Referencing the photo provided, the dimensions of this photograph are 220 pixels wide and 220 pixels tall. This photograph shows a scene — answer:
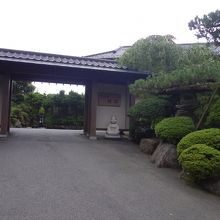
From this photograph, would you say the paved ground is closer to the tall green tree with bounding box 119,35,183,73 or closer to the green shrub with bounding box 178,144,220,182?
the green shrub with bounding box 178,144,220,182

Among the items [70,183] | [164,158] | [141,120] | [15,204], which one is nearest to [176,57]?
[141,120]

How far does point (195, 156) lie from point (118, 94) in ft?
26.9

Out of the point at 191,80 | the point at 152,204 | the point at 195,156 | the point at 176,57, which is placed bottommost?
the point at 152,204

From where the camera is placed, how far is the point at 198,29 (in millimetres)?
10922

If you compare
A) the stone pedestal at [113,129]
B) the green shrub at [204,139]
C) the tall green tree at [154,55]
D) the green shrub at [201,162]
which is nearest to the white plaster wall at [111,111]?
the stone pedestal at [113,129]

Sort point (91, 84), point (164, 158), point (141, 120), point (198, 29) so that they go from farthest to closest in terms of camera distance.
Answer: point (91, 84)
point (141, 120)
point (198, 29)
point (164, 158)

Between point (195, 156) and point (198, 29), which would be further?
point (198, 29)

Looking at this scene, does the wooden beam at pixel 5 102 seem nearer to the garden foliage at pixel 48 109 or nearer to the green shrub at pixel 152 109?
the green shrub at pixel 152 109

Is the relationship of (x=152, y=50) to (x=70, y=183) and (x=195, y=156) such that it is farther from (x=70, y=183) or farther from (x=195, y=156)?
(x=70, y=183)

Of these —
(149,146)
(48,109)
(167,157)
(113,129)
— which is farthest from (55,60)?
(48,109)

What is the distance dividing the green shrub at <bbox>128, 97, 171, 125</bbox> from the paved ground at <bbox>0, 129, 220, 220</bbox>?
6.89 ft

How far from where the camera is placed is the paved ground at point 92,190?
457 cm

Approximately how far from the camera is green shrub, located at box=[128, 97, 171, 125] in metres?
10.6

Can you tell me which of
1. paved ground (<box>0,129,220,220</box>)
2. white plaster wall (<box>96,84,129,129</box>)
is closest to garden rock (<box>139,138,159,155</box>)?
paved ground (<box>0,129,220,220</box>)
